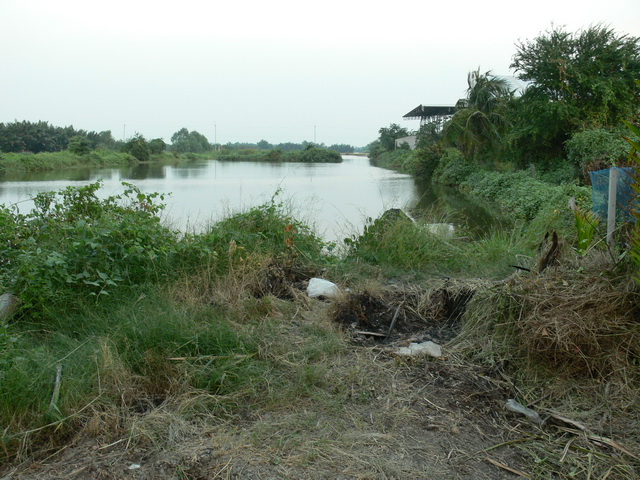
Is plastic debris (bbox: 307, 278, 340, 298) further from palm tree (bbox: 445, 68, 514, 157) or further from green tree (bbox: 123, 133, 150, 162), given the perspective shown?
green tree (bbox: 123, 133, 150, 162)

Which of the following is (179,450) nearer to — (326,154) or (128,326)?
(128,326)

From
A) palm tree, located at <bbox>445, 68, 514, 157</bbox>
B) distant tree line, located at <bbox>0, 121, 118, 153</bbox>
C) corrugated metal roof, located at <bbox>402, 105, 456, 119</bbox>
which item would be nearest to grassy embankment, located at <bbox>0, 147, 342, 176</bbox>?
distant tree line, located at <bbox>0, 121, 118, 153</bbox>

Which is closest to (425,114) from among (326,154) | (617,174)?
(326,154)

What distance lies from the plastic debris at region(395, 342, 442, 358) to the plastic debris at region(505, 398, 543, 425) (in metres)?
0.60

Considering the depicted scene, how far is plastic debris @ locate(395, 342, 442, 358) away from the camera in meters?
3.08

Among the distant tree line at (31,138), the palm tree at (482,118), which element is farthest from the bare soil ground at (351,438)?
the distant tree line at (31,138)

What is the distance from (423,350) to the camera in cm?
311

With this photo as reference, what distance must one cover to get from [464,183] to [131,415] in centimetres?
2384

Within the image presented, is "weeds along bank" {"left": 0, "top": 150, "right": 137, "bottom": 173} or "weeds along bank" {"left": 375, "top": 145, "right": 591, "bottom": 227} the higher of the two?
"weeds along bank" {"left": 0, "top": 150, "right": 137, "bottom": 173}

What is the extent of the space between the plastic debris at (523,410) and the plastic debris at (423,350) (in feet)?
1.95

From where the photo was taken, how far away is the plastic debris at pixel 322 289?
4.18m

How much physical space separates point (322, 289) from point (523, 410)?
207 cm

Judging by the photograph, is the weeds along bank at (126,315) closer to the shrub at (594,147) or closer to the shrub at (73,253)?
the shrub at (73,253)

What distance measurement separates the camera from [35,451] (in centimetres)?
220
